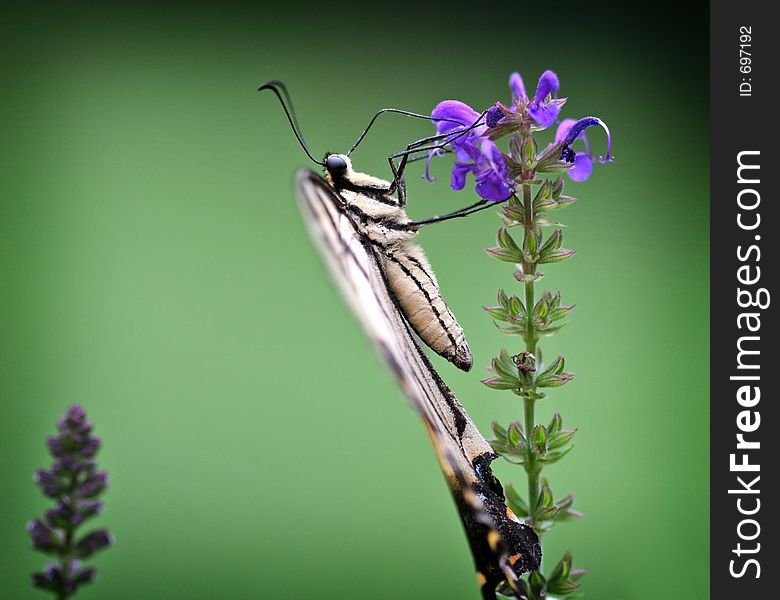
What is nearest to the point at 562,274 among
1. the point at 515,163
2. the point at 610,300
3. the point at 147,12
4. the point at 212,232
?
the point at 610,300

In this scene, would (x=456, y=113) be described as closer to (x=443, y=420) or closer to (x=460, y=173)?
(x=460, y=173)

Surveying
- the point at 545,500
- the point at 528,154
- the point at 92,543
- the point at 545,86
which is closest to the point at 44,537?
the point at 92,543

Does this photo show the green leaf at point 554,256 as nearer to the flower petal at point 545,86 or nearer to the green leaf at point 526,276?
the green leaf at point 526,276

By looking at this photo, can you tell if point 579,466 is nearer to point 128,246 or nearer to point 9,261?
point 128,246

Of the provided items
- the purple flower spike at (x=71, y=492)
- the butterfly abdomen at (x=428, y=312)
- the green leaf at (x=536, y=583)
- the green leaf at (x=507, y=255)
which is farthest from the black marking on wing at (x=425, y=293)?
the purple flower spike at (x=71, y=492)

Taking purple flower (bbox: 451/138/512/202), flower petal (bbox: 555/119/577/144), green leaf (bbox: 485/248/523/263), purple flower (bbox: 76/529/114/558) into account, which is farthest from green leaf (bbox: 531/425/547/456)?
purple flower (bbox: 76/529/114/558)

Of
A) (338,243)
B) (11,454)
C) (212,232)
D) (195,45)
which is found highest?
(195,45)

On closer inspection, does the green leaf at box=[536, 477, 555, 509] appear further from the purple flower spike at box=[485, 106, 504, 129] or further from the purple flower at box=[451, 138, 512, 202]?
the purple flower spike at box=[485, 106, 504, 129]
